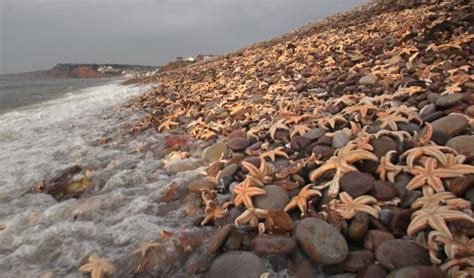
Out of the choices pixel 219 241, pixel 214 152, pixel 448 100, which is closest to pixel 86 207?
pixel 214 152

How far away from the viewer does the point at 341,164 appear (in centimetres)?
406

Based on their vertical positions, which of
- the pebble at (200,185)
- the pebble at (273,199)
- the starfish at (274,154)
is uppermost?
A: the starfish at (274,154)

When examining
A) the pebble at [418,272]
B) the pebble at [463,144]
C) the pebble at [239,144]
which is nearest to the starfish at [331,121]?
the pebble at [239,144]

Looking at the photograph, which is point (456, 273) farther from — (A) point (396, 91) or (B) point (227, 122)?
(B) point (227, 122)

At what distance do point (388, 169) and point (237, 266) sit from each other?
2.04 metres

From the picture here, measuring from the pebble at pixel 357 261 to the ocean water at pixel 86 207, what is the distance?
1850 millimetres

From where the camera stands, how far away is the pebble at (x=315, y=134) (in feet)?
17.1

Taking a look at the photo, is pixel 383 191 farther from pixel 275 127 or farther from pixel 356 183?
pixel 275 127


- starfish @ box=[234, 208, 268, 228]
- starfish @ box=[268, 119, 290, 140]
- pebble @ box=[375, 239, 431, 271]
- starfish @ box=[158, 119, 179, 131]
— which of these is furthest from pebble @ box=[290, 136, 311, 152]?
starfish @ box=[158, 119, 179, 131]

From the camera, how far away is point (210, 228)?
4172 mm

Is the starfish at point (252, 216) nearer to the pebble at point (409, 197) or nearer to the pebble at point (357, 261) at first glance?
the pebble at point (357, 261)

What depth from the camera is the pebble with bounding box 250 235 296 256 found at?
10.9 feet

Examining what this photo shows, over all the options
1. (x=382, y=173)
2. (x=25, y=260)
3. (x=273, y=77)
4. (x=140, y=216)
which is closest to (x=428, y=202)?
(x=382, y=173)

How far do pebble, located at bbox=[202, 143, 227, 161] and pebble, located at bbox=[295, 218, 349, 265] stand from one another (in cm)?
290
